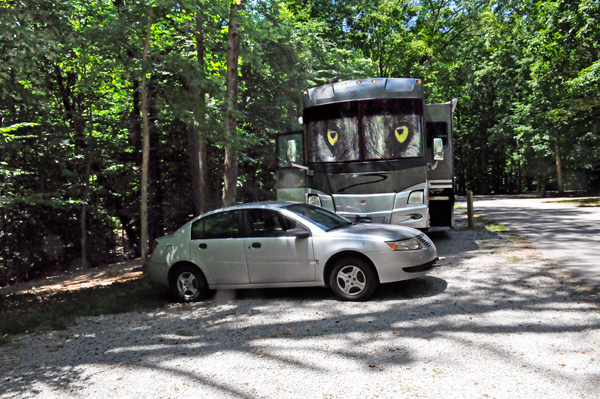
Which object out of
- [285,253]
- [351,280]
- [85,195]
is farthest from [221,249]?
[85,195]

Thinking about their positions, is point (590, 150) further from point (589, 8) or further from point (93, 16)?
point (93, 16)

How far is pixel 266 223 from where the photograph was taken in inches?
312

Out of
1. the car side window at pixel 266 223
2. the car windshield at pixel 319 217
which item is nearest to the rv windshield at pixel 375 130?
the car windshield at pixel 319 217

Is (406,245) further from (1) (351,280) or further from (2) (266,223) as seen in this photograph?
(2) (266,223)

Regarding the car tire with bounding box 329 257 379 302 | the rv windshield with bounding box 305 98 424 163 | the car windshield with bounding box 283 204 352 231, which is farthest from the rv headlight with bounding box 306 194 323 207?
the car tire with bounding box 329 257 379 302

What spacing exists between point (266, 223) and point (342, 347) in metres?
3.09

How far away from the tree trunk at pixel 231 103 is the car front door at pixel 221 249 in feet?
11.4

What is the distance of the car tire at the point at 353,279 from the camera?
23.6 feet

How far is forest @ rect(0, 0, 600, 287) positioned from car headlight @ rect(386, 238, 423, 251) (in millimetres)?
5273

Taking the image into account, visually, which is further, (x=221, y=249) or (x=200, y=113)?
(x=200, y=113)

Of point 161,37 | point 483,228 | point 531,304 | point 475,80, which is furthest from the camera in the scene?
point 475,80

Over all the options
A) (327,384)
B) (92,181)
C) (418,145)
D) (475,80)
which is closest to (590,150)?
(475,80)

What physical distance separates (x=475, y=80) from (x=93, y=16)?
1357 inches

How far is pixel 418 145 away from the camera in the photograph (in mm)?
10797
